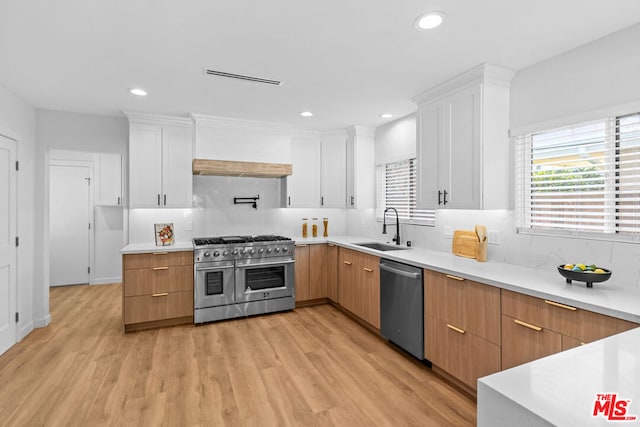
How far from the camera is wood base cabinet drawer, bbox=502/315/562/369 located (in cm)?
185

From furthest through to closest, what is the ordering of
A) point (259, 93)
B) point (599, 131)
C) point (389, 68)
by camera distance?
point (259, 93) < point (389, 68) < point (599, 131)

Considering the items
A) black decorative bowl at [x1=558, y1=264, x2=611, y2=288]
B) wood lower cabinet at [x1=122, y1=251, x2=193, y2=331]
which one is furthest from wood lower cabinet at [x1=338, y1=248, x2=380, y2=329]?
wood lower cabinet at [x1=122, y1=251, x2=193, y2=331]

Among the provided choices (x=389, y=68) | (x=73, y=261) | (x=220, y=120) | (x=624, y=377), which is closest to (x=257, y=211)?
(x=220, y=120)

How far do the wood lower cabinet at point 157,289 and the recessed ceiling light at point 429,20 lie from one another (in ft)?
10.7

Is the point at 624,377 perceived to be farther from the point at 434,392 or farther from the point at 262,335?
the point at 262,335

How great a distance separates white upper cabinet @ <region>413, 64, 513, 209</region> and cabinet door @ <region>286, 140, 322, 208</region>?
7.01 ft

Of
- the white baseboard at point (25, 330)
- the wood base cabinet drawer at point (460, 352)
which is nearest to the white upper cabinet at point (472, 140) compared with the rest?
the wood base cabinet drawer at point (460, 352)

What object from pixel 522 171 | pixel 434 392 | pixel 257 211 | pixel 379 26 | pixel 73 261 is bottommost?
pixel 434 392

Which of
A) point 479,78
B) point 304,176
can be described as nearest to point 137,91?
point 304,176

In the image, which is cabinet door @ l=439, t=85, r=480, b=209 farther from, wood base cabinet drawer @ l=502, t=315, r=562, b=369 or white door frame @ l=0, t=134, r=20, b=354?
white door frame @ l=0, t=134, r=20, b=354

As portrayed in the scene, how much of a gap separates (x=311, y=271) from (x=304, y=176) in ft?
4.60

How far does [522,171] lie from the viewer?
105 inches

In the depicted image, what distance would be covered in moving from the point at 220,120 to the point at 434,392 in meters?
3.66

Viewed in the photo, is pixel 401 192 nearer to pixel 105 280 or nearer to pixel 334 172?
pixel 334 172
